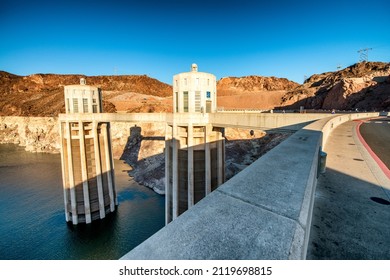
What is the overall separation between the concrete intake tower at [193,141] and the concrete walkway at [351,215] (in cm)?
1182

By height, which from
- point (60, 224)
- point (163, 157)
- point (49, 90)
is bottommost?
point (60, 224)

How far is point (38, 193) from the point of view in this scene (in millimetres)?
33312

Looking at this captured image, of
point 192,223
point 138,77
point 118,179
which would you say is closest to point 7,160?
point 118,179

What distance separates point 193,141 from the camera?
17078 mm

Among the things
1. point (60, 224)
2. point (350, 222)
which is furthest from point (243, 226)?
point (60, 224)

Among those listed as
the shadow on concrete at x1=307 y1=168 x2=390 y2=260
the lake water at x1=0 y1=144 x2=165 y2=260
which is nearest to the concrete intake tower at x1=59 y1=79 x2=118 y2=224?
A: the lake water at x1=0 y1=144 x2=165 y2=260

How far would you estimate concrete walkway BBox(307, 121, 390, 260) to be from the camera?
2.67 metres

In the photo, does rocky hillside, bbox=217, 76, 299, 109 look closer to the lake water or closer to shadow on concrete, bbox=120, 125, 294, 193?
shadow on concrete, bbox=120, 125, 294, 193

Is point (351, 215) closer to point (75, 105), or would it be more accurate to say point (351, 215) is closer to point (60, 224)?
point (75, 105)

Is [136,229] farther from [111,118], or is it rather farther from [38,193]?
[38,193]

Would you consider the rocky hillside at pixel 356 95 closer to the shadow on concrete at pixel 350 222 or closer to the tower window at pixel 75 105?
the shadow on concrete at pixel 350 222

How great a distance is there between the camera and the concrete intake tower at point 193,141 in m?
16.7

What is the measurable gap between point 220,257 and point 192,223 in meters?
0.51

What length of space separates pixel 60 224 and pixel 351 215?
106 feet
